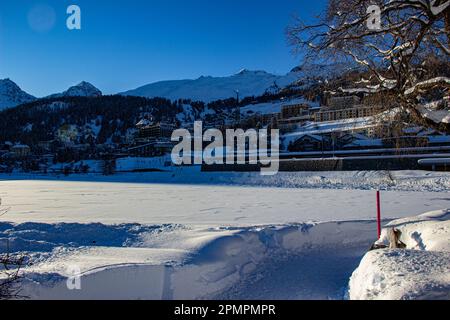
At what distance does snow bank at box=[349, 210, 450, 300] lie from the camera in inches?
152

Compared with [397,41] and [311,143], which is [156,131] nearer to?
[311,143]

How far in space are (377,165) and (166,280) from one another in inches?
1283

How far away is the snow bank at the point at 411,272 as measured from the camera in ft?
12.7

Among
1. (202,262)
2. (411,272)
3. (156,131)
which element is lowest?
(202,262)

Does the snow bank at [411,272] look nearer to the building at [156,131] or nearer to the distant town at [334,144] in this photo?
the distant town at [334,144]

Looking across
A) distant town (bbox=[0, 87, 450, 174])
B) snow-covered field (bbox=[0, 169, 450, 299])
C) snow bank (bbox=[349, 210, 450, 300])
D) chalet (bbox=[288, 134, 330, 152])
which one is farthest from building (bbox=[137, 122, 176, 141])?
snow bank (bbox=[349, 210, 450, 300])

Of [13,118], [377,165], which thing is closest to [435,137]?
[377,165]

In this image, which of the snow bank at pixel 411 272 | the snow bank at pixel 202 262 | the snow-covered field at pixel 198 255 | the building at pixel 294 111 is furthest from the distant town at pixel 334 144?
Answer: the snow bank at pixel 411 272

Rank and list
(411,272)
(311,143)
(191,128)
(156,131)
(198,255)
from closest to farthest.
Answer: (411,272), (198,255), (311,143), (156,131), (191,128)

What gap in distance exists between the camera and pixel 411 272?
4406 mm

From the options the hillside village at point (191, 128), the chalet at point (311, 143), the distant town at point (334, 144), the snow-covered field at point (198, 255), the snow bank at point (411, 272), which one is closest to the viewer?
the snow bank at point (411, 272)

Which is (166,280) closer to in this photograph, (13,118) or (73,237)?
(73,237)

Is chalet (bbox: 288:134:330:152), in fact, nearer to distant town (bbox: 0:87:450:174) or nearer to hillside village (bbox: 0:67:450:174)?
distant town (bbox: 0:87:450:174)

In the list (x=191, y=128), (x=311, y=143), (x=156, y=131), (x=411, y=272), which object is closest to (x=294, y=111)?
(x=191, y=128)
